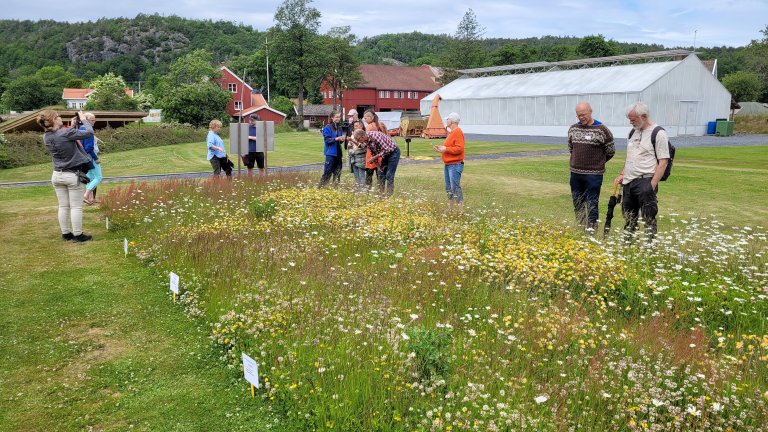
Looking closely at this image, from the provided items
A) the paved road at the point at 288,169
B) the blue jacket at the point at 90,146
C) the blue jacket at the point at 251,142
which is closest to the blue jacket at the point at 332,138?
the paved road at the point at 288,169

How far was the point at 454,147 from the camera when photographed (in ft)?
34.7

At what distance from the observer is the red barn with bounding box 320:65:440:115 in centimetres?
9219

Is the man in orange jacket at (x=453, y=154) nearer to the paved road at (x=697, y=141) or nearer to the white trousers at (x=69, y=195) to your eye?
the white trousers at (x=69, y=195)

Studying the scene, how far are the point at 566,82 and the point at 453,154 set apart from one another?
40.5 m

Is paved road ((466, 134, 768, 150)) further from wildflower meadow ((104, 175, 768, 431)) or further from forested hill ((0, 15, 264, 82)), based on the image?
forested hill ((0, 15, 264, 82))

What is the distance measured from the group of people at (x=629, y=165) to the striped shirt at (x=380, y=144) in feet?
12.9

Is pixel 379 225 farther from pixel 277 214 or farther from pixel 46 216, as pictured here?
pixel 46 216

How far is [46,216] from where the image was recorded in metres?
11.5

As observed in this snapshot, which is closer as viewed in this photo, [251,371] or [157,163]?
[251,371]

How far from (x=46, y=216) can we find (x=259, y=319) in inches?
337

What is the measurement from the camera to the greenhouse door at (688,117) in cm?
4372

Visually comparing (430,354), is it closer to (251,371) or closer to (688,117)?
(251,371)

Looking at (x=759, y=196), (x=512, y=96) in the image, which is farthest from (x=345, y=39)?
(x=759, y=196)

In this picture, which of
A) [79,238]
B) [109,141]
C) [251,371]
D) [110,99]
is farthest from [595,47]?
[251,371]
